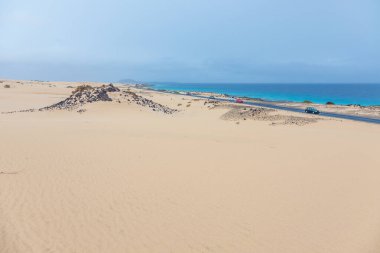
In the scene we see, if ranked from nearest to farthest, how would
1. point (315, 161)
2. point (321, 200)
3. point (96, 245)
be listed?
1. point (96, 245)
2. point (321, 200)
3. point (315, 161)

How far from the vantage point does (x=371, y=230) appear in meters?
8.50

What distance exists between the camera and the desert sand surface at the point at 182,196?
7.52 meters

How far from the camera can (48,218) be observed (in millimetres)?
8234

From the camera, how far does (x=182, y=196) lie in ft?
33.3

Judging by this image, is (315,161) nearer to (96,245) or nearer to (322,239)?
(322,239)

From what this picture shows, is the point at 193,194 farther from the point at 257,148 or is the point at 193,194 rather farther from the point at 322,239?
the point at 257,148

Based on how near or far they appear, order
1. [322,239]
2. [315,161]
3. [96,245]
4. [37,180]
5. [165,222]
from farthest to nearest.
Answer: [315,161]
[37,180]
[165,222]
[322,239]
[96,245]

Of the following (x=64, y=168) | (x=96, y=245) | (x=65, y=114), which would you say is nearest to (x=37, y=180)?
(x=64, y=168)

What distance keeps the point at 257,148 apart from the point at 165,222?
1081 cm

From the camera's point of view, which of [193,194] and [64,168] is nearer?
[193,194]

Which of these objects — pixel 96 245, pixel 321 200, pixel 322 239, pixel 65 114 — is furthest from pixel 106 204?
pixel 65 114

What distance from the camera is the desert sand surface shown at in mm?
7523

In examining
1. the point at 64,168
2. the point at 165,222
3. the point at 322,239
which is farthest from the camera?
the point at 64,168

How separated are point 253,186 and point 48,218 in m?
6.68
